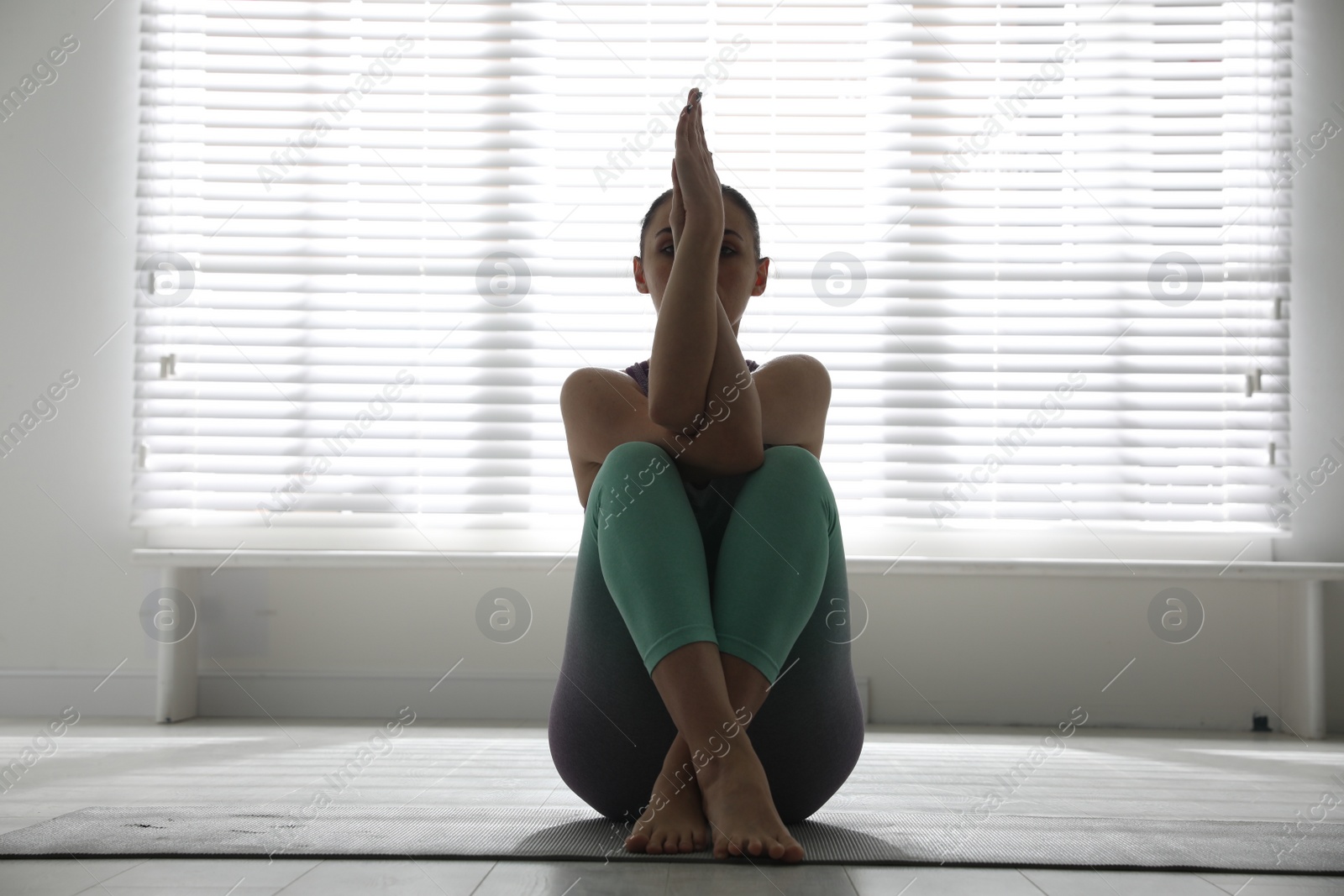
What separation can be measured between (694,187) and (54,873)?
2.94 ft

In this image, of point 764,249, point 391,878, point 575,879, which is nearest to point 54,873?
point 391,878

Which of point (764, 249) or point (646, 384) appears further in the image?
point (764, 249)

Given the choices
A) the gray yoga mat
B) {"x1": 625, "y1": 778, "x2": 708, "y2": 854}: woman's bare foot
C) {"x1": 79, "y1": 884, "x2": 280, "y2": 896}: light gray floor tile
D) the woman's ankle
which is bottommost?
the gray yoga mat

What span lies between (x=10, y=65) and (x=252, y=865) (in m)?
2.25

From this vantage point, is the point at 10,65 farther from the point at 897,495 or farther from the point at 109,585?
the point at 897,495

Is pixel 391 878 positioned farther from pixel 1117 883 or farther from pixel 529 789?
pixel 1117 883

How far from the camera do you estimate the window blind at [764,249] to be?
2.30 meters

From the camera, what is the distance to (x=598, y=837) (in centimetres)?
103

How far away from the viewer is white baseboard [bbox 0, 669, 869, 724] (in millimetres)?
2230

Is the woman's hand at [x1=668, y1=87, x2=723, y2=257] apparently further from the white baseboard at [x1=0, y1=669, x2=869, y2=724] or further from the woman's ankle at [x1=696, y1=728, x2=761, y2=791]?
the white baseboard at [x1=0, y1=669, x2=869, y2=724]

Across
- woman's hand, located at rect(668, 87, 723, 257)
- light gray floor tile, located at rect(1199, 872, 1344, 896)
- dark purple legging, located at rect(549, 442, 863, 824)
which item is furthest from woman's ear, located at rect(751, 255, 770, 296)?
→ light gray floor tile, located at rect(1199, 872, 1344, 896)

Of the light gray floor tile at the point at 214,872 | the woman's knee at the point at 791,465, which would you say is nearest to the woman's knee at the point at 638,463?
the woman's knee at the point at 791,465

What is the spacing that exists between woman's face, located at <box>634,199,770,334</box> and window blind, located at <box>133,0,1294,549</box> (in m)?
1.05

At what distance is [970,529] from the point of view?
228 centimetres
